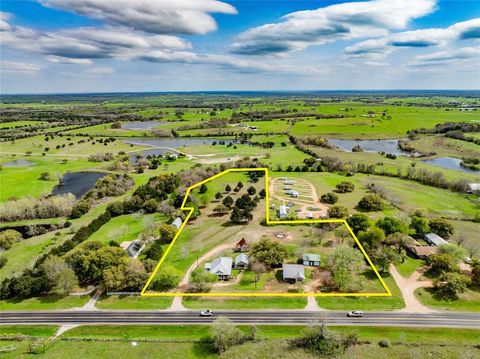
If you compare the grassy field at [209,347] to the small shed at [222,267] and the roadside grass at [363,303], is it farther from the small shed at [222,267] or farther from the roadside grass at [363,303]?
the small shed at [222,267]

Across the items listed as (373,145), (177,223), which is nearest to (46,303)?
(177,223)

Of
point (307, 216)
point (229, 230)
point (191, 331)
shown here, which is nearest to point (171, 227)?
point (229, 230)

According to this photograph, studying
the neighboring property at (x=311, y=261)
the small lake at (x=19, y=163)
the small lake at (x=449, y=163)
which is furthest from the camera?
the small lake at (x=19, y=163)

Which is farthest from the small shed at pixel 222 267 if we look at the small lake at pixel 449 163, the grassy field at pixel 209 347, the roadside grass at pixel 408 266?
the small lake at pixel 449 163

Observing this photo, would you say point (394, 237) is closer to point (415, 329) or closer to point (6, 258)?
point (415, 329)

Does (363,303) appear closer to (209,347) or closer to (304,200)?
(209,347)

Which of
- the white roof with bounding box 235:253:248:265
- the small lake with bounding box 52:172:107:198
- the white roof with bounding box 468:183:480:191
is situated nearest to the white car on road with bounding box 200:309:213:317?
the white roof with bounding box 235:253:248:265
